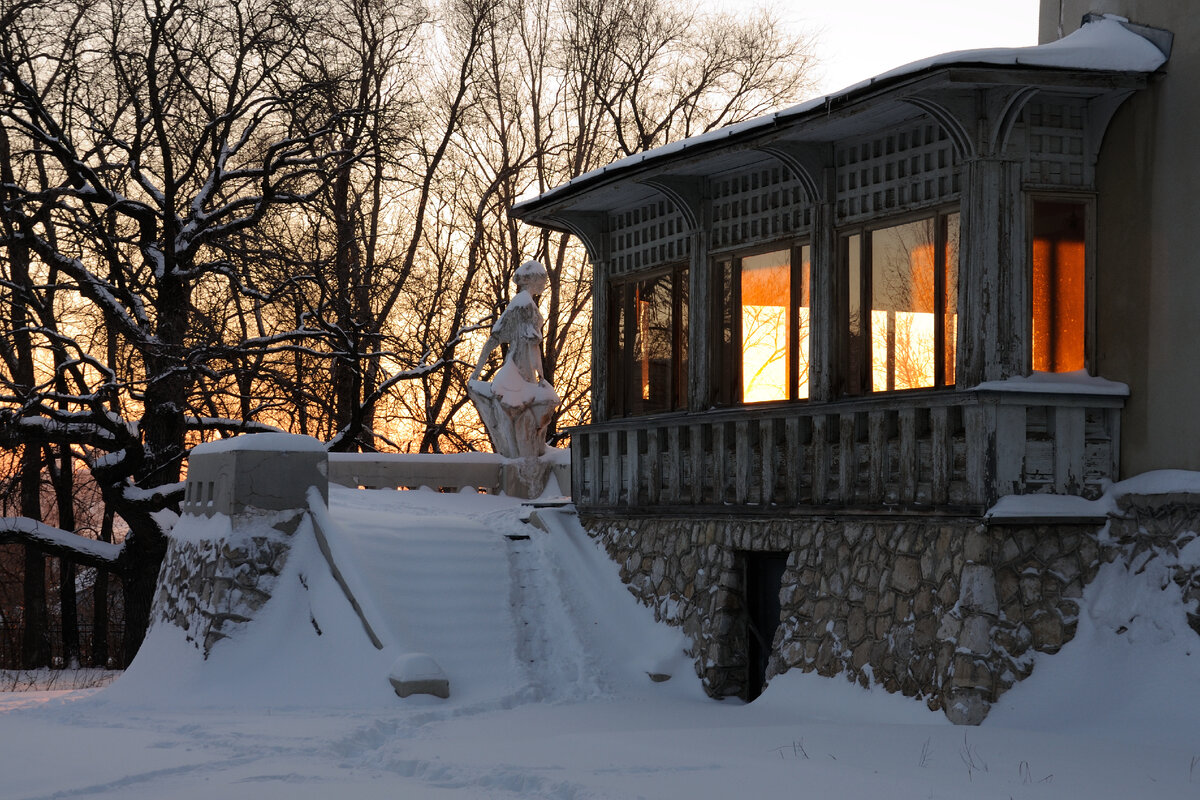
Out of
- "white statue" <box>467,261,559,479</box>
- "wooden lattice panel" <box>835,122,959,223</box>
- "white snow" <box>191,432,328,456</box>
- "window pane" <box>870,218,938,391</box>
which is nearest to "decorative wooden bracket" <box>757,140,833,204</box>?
"wooden lattice panel" <box>835,122,959,223</box>

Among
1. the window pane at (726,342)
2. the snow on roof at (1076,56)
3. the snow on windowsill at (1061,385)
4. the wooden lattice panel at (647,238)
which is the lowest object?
the snow on windowsill at (1061,385)

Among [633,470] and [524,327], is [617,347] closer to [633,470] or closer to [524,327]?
[633,470]

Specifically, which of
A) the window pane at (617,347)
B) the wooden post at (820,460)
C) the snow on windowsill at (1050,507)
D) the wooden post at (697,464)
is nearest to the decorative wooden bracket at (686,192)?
the window pane at (617,347)

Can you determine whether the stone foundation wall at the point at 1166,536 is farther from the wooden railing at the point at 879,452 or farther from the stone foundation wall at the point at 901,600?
the wooden railing at the point at 879,452

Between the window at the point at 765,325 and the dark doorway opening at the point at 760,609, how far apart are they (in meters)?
1.52

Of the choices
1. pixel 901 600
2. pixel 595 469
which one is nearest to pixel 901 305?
pixel 901 600

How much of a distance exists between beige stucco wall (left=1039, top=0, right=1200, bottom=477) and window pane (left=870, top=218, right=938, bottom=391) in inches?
50.3

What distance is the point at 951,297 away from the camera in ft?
36.4

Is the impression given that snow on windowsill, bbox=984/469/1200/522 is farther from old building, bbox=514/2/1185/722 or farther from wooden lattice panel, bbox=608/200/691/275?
wooden lattice panel, bbox=608/200/691/275

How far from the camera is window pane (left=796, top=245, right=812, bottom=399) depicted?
505 inches

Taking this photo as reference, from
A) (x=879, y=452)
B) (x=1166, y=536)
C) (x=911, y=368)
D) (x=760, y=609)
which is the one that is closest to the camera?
(x=1166, y=536)

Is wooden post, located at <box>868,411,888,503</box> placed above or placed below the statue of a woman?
below

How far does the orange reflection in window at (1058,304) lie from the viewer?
35.6ft

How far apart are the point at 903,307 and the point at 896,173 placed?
1.10m
